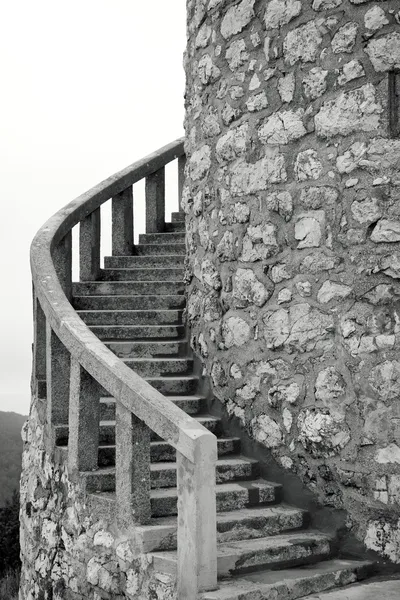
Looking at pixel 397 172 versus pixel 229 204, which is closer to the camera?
pixel 397 172

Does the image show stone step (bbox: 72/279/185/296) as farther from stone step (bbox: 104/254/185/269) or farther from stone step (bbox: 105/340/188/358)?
stone step (bbox: 105/340/188/358)

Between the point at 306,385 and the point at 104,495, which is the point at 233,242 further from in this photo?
the point at 104,495

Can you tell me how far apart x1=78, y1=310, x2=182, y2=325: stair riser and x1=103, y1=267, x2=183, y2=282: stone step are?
689 millimetres

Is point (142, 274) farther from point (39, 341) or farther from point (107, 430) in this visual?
point (107, 430)

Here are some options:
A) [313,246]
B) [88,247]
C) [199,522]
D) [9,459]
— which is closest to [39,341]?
[88,247]

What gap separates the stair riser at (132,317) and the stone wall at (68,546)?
888 mm

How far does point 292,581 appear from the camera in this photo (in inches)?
153

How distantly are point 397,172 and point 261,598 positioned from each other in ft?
7.73

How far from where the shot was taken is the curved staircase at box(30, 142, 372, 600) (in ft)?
12.7

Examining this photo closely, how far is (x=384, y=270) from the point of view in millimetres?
4301

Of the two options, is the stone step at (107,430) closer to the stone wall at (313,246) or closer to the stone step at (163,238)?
the stone wall at (313,246)

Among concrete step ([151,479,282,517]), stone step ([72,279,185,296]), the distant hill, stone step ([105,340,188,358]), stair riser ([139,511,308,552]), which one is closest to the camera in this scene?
stair riser ([139,511,308,552])

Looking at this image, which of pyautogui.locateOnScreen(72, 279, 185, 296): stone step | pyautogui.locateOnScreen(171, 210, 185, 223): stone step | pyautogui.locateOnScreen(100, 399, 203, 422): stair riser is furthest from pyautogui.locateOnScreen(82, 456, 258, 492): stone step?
pyautogui.locateOnScreen(171, 210, 185, 223): stone step

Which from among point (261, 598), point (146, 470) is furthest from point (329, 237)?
point (261, 598)
